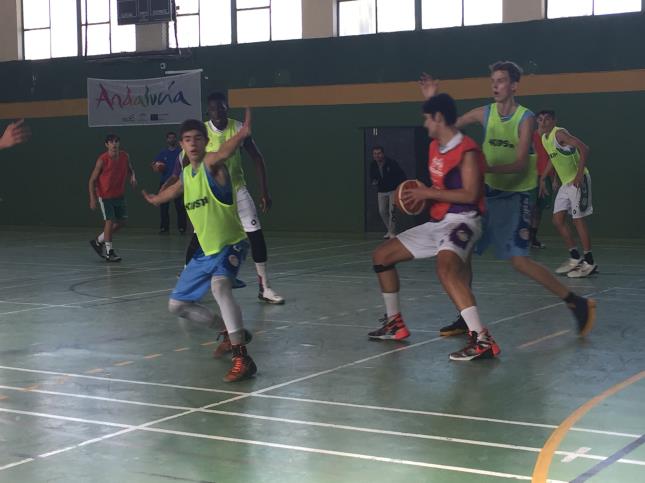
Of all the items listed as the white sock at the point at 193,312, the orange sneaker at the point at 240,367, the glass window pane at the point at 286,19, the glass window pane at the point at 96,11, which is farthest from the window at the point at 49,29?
the orange sneaker at the point at 240,367

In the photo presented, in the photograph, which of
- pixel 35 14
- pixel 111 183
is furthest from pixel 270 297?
pixel 35 14

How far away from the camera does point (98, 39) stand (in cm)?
2792

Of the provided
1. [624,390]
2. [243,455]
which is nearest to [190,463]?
[243,455]

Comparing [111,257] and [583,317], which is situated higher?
[583,317]

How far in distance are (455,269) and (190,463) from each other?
3.34 meters

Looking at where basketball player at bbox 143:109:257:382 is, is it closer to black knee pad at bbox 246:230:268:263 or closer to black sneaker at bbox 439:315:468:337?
black sneaker at bbox 439:315:468:337

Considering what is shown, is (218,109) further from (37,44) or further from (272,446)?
(37,44)

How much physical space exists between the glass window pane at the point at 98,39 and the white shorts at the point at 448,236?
2062 cm

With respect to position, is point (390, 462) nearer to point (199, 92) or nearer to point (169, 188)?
point (169, 188)

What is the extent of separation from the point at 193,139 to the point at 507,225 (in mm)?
2738

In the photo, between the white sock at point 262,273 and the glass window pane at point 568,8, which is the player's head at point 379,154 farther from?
the white sock at point 262,273

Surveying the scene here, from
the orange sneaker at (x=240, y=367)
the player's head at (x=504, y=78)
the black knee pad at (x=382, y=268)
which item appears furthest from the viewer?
the player's head at (x=504, y=78)

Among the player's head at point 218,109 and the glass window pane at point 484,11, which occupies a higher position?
the glass window pane at point 484,11

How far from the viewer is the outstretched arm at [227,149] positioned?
7605mm
